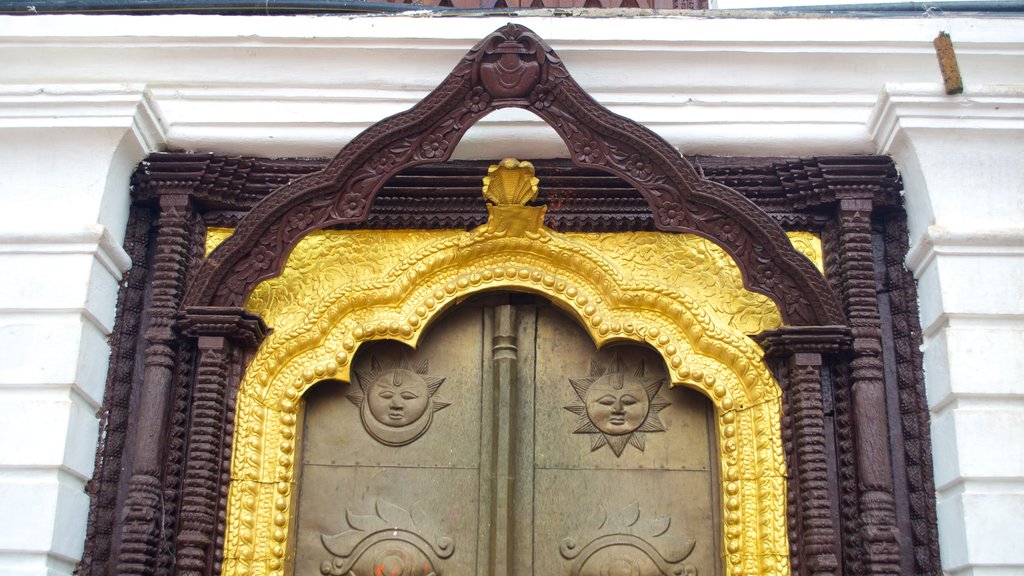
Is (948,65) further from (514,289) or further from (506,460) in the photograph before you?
(506,460)

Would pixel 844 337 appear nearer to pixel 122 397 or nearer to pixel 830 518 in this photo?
pixel 830 518

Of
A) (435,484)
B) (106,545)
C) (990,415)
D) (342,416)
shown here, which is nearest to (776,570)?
(990,415)

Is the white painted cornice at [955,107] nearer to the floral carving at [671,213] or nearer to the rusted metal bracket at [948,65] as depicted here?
the rusted metal bracket at [948,65]

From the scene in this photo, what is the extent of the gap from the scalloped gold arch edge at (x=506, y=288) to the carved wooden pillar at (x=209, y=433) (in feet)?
0.17

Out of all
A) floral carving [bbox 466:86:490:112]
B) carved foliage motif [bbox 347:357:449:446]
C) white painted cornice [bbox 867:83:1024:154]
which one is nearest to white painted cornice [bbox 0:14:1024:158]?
white painted cornice [bbox 867:83:1024:154]

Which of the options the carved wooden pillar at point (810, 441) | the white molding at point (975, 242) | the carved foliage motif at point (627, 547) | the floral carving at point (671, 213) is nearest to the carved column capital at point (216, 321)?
the carved foliage motif at point (627, 547)

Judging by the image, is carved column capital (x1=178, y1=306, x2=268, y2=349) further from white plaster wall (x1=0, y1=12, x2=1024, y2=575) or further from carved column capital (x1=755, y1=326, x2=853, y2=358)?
carved column capital (x1=755, y1=326, x2=853, y2=358)

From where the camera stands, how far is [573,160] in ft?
12.0

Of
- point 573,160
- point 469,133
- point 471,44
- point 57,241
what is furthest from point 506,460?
point 57,241

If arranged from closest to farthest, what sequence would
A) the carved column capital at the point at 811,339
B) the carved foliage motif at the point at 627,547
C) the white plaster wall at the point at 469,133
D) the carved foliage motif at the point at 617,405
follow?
the white plaster wall at the point at 469,133
the carved column capital at the point at 811,339
the carved foliage motif at the point at 627,547
the carved foliage motif at the point at 617,405

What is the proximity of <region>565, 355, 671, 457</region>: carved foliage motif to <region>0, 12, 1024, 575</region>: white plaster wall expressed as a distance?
0.90 meters

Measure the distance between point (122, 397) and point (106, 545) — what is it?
519mm

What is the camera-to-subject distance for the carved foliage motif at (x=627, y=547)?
372 centimetres

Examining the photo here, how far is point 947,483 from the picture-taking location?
351cm
